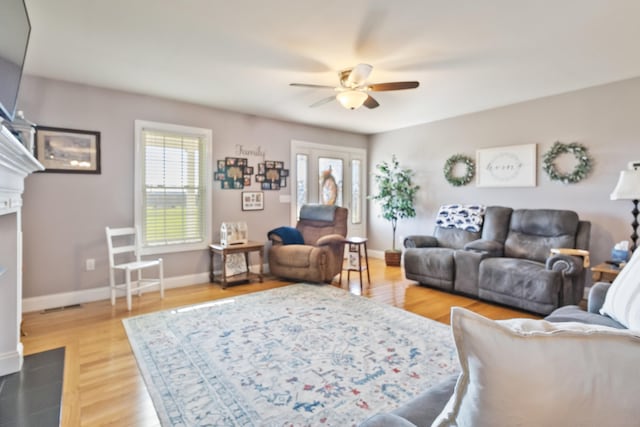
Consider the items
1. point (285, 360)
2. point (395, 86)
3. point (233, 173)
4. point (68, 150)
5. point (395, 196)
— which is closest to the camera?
point (285, 360)

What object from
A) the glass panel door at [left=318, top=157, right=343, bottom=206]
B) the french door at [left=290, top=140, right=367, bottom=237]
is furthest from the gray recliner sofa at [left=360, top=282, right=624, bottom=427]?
the glass panel door at [left=318, top=157, right=343, bottom=206]

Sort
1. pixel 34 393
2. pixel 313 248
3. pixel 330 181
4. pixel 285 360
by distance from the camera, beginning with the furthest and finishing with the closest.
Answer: pixel 330 181
pixel 313 248
pixel 285 360
pixel 34 393

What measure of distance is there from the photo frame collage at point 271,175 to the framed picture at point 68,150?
6.75 ft

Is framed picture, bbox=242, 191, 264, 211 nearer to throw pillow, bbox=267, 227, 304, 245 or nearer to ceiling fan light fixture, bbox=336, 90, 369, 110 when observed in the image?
throw pillow, bbox=267, 227, 304, 245

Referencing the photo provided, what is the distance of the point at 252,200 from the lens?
16.1 feet

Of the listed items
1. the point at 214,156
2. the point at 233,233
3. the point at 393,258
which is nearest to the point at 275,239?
the point at 233,233

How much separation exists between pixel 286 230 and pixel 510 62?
3312mm

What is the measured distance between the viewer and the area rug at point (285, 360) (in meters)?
1.82

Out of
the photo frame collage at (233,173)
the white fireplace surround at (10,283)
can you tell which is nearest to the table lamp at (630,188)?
the photo frame collage at (233,173)

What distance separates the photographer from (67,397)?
1.92 metres

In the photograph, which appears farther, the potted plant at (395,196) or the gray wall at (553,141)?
the potted plant at (395,196)

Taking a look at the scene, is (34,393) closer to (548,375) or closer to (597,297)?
(548,375)

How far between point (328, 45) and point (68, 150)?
3027 mm

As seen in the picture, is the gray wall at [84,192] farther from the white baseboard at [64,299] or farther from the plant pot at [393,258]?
the plant pot at [393,258]
